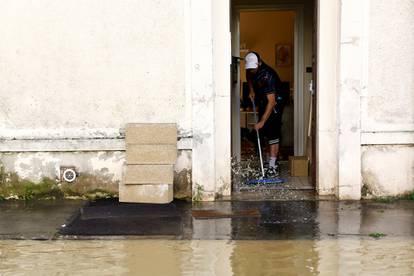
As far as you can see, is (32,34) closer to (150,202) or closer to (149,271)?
(150,202)

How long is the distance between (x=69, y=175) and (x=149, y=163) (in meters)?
1.13

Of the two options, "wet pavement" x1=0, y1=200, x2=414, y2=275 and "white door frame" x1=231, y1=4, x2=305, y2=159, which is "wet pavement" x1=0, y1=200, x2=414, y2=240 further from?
"white door frame" x1=231, y1=4, x2=305, y2=159

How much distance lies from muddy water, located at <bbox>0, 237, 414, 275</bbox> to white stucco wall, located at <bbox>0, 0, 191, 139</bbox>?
2.30m

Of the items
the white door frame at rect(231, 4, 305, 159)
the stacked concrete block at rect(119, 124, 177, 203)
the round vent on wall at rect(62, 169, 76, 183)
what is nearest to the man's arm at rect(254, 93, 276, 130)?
the white door frame at rect(231, 4, 305, 159)

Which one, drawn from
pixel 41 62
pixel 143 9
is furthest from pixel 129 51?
pixel 41 62

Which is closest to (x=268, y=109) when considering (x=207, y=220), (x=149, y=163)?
(x=149, y=163)

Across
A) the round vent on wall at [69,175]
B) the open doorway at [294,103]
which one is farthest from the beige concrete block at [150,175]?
the open doorway at [294,103]

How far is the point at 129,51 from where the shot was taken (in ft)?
26.9

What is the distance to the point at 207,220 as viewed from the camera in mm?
7293

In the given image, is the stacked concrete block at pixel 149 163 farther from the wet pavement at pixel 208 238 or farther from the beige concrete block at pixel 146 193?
the wet pavement at pixel 208 238

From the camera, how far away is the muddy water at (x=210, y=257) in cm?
554

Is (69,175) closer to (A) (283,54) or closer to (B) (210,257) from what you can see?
(B) (210,257)

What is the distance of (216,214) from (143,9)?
9.22 feet

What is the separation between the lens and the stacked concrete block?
796cm
